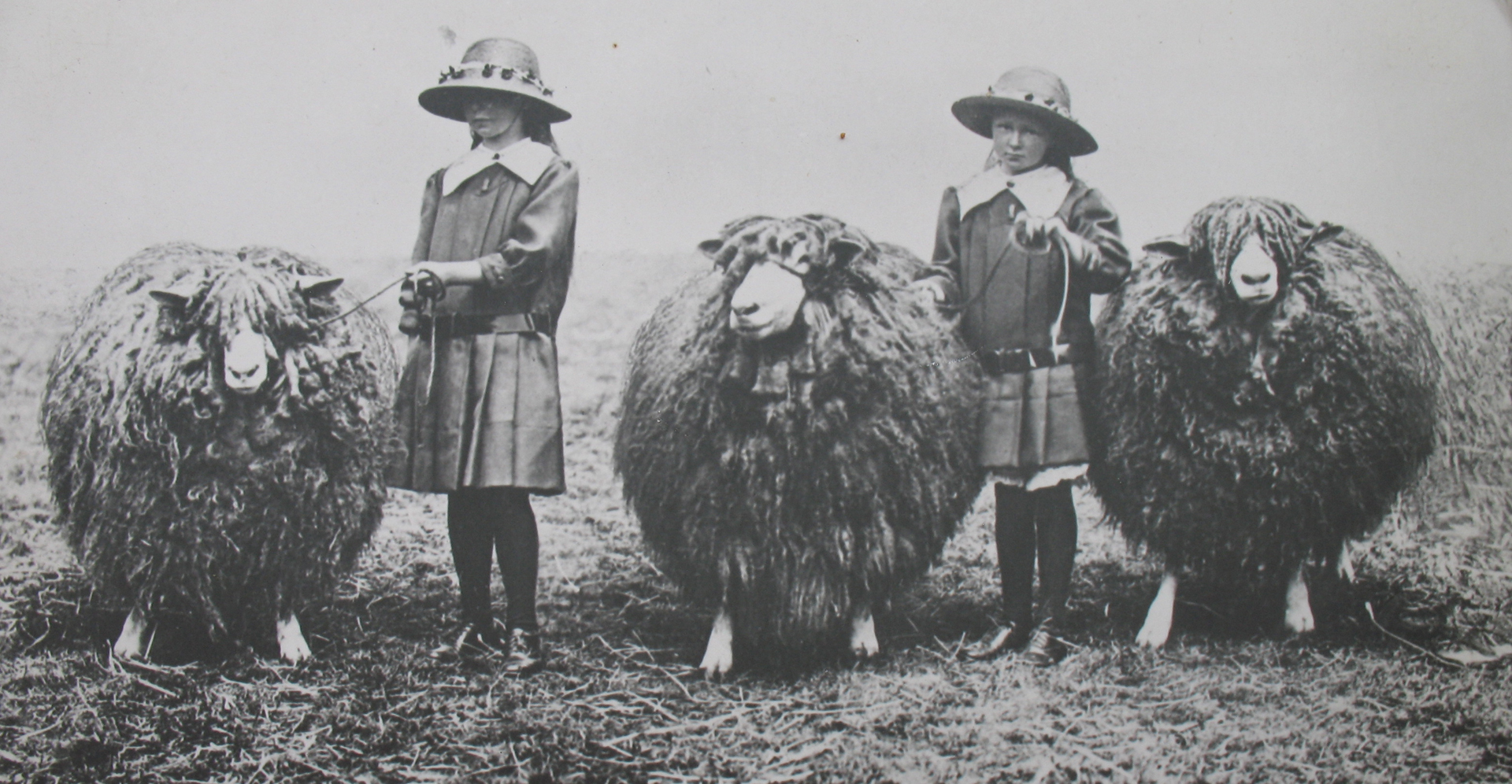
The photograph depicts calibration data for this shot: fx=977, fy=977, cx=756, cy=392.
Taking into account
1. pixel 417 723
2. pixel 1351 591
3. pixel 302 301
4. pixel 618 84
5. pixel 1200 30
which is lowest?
pixel 417 723

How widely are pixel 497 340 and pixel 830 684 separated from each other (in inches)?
56.2

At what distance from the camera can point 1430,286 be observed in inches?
120

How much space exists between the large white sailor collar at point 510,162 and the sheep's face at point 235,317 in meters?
0.62

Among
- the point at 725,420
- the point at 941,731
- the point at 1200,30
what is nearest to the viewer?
the point at 941,731

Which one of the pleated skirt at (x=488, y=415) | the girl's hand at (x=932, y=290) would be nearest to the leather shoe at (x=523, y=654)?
the pleated skirt at (x=488, y=415)

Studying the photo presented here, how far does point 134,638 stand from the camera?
115 inches

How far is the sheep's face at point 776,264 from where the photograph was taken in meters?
2.73

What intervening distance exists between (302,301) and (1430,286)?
3.48 m

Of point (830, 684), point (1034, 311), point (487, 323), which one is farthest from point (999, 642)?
point (487, 323)

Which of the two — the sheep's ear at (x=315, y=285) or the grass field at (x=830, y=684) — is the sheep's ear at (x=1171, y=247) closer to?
the grass field at (x=830, y=684)

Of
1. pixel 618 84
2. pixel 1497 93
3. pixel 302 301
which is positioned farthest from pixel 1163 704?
pixel 302 301

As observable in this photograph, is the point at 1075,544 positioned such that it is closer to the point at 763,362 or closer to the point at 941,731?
the point at 941,731

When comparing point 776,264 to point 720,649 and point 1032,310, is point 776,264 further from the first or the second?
point 720,649


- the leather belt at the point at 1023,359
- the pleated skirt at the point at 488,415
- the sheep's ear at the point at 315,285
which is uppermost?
the sheep's ear at the point at 315,285
